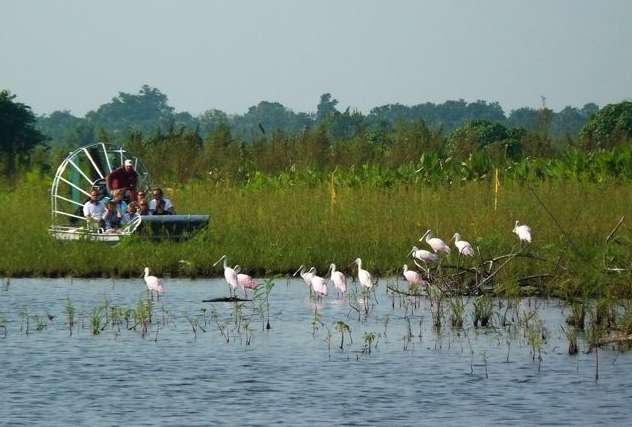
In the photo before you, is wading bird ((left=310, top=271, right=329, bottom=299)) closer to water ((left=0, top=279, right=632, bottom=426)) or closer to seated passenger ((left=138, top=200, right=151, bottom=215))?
water ((left=0, top=279, right=632, bottom=426))

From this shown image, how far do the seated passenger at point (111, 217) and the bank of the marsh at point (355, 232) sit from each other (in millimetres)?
872

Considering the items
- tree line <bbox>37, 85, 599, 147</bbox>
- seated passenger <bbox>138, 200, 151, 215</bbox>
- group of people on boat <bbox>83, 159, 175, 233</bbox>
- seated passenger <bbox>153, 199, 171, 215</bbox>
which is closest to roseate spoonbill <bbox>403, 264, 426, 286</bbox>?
group of people on boat <bbox>83, 159, 175, 233</bbox>

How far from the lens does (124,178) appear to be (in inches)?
971

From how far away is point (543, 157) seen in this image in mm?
37125

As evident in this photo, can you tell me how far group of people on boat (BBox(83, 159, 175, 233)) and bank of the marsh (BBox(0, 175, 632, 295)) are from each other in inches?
32.0

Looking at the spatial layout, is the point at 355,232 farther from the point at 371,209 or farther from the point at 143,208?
the point at 143,208

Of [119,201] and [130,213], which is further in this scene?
[119,201]

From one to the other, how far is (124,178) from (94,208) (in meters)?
0.69

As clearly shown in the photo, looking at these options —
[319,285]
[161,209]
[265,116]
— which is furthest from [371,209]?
[265,116]

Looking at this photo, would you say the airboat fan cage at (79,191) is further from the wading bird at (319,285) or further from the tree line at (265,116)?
the tree line at (265,116)

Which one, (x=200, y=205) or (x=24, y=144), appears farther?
(x=24, y=144)

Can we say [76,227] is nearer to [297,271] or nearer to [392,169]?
[297,271]

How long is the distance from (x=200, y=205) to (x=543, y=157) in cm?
1099

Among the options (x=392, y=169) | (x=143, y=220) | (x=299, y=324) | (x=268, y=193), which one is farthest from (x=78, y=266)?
(x=392, y=169)
